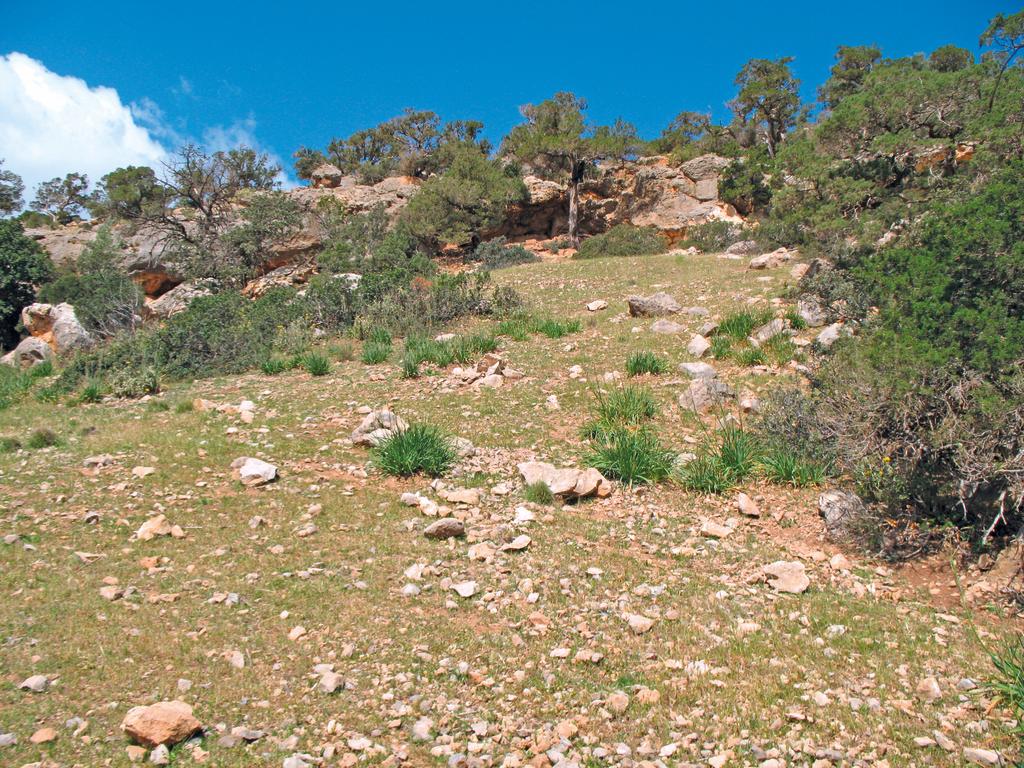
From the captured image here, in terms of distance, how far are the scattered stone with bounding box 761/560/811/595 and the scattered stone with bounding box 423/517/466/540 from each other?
7.91 feet

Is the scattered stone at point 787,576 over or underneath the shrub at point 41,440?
underneath

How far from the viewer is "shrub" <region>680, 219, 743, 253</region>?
21.7m

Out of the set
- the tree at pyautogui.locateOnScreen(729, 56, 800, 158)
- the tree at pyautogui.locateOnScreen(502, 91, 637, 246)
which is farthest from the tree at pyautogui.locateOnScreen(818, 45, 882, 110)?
the tree at pyautogui.locateOnScreen(502, 91, 637, 246)

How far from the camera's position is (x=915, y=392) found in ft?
16.9

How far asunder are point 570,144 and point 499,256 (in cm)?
726

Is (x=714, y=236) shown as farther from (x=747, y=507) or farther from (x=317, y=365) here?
(x=747, y=507)

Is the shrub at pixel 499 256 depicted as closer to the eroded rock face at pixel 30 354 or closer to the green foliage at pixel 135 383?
the eroded rock face at pixel 30 354

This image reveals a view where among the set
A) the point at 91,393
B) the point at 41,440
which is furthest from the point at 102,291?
the point at 41,440

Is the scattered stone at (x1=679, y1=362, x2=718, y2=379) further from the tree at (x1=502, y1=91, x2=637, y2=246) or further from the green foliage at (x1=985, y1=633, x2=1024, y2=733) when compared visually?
the tree at (x1=502, y1=91, x2=637, y2=246)

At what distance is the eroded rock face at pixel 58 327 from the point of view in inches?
600

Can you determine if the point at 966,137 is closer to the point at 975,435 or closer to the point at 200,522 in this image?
the point at 975,435

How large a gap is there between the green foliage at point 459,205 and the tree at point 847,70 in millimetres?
17159

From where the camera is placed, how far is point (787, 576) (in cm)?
486

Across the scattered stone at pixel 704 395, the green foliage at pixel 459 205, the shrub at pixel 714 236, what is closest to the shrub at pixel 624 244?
the shrub at pixel 714 236
